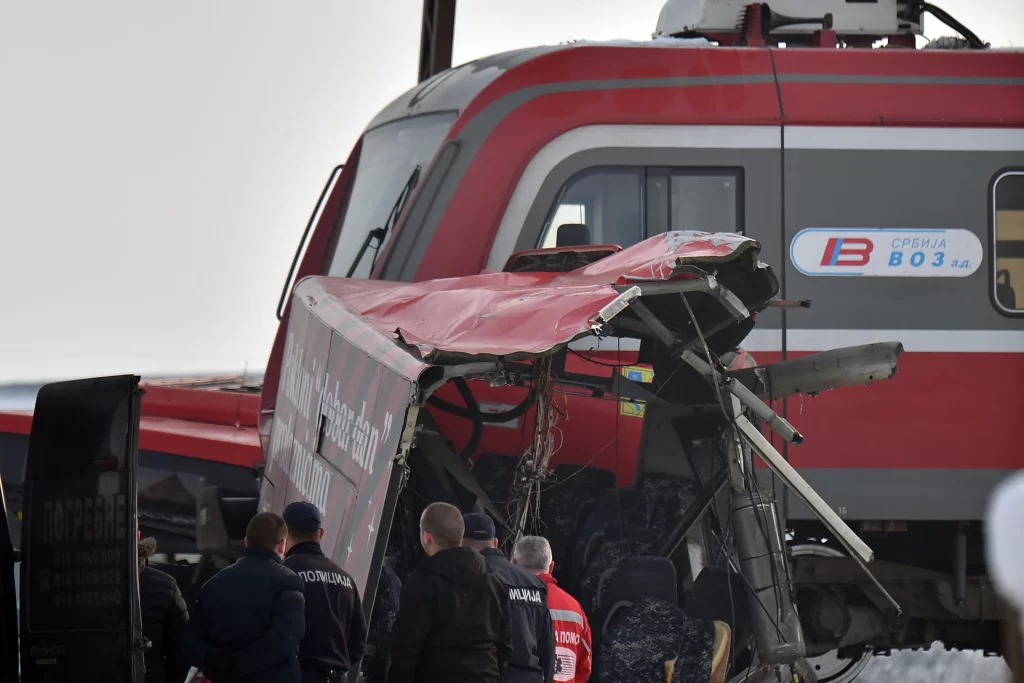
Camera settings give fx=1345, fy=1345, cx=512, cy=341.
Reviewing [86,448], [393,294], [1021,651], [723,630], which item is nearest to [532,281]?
[393,294]

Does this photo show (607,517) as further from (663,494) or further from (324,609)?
(324,609)

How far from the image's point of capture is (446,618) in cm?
509

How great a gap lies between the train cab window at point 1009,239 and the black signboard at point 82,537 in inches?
205

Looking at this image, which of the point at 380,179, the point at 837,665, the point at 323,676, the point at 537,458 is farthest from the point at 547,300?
the point at 837,665

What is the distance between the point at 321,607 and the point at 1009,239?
4934mm

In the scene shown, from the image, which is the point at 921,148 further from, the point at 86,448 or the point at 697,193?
the point at 86,448

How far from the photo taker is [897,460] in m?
7.93

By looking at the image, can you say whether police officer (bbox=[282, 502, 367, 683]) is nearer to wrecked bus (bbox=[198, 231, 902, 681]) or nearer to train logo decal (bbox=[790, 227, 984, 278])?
wrecked bus (bbox=[198, 231, 902, 681])

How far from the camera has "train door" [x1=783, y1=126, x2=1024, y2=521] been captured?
793 centimetres

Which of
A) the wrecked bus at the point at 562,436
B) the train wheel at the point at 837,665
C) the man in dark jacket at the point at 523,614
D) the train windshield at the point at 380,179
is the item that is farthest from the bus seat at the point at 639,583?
the train windshield at the point at 380,179

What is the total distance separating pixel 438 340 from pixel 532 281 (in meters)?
1.08

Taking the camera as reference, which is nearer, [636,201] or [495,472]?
[495,472]

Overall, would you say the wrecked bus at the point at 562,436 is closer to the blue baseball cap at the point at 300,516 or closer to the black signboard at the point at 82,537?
the blue baseball cap at the point at 300,516

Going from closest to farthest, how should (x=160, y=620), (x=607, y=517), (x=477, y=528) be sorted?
(x=477, y=528) < (x=160, y=620) < (x=607, y=517)
